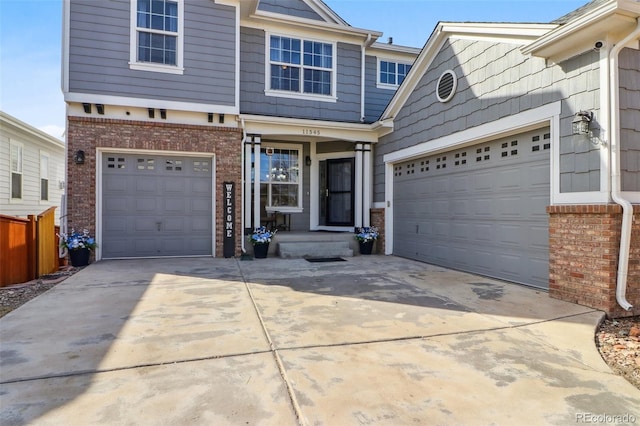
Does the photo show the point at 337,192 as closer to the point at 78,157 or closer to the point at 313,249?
the point at 313,249

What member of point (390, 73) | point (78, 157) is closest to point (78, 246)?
point (78, 157)

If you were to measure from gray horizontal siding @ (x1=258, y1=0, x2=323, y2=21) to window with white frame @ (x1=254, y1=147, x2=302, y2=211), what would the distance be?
365cm

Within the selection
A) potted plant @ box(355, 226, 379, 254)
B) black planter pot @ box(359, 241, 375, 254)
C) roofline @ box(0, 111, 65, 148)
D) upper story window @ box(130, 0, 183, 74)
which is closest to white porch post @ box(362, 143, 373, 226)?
potted plant @ box(355, 226, 379, 254)

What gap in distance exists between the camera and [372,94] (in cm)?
1075

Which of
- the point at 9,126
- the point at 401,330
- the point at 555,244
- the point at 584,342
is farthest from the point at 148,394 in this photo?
the point at 9,126

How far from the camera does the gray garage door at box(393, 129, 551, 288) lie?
5266 mm

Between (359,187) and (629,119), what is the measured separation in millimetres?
5934

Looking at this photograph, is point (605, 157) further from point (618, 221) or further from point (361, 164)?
point (361, 164)

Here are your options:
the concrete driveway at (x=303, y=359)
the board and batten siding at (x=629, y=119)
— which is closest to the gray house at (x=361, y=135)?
the board and batten siding at (x=629, y=119)

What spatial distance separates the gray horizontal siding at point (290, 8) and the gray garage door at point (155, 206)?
461 cm

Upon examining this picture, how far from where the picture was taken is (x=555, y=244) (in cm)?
482

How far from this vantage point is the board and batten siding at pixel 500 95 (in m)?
4.48

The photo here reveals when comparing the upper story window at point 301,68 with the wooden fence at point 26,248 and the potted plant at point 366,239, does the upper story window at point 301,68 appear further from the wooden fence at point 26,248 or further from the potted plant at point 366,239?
the wooden fence at point 26,248

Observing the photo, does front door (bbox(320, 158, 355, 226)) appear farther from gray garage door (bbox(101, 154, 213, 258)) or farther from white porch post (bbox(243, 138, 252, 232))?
gray garage door (bbox(101, 154, 213, 258))
